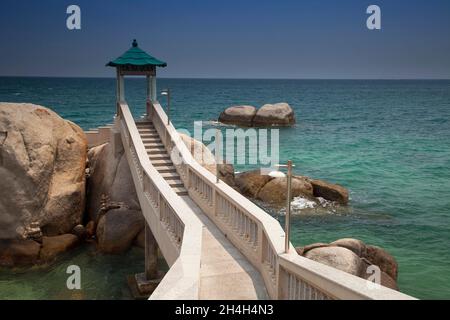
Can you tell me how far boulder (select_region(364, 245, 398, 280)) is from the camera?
1477 centimetres

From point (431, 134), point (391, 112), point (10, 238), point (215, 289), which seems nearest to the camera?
point (215, 289)

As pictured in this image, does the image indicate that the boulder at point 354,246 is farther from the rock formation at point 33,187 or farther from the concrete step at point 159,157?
the rock formation at point 33,187

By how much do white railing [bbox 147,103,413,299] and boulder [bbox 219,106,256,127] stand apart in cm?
4122

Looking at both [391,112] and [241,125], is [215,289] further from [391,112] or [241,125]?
[391,112]

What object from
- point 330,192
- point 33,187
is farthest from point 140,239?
point 330,192

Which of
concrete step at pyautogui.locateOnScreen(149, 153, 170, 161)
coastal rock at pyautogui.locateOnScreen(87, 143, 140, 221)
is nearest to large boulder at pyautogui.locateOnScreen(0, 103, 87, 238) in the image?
coastal rock at pyautogui.locateOnScreen(87, 143, 140, 221)

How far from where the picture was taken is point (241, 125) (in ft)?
189

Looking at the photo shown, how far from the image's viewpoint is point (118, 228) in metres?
18.1

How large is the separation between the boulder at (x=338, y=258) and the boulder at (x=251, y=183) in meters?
11.5

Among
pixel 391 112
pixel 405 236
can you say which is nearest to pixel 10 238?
pixel 405 236

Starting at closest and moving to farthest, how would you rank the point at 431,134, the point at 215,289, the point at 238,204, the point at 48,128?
the point at 215,289, the point at 238,204, the point at 48,128, the point at 431,134

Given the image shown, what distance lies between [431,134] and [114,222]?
157ft

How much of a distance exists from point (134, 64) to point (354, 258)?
12378 millimetres

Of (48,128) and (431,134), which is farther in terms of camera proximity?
(431,134)
